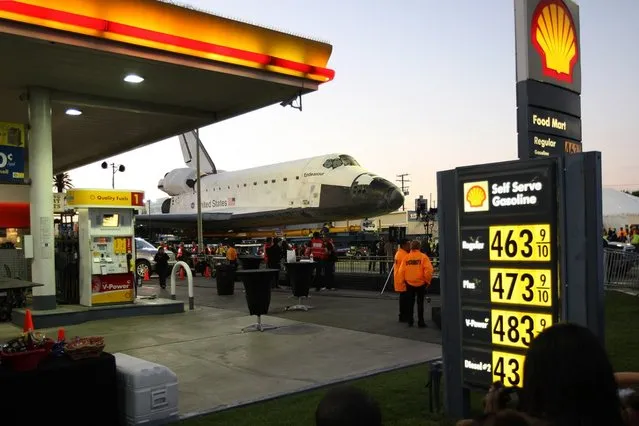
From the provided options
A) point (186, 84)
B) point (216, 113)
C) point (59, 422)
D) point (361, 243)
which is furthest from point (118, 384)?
point (361, 243)

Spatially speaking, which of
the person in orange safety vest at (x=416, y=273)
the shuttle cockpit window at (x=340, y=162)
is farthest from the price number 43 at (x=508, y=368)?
the shuttle cockpit window at (x=340, y=162)

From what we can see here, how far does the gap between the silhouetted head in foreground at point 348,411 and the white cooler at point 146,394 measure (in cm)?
386

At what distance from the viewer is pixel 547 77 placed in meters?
6.93

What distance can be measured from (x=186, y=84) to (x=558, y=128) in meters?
7.53

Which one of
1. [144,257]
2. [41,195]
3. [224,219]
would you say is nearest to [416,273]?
[41,195]

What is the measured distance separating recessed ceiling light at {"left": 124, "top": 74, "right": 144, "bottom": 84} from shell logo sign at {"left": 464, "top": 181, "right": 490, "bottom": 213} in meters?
8.22

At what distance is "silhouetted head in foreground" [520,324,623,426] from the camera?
197cm

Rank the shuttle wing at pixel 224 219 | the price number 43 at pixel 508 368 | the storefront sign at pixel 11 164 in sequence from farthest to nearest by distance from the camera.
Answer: the shuttle wing at pixel 224 219 → the storefront sign at pixel 11 164 → the price number 43 at pixel 508 368

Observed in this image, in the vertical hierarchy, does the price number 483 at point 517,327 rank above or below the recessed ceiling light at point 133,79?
below

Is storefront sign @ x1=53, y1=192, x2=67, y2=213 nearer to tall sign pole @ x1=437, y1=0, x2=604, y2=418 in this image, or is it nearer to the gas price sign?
tall sign pole @ x1=437, y1=0, x2=604, y2=418

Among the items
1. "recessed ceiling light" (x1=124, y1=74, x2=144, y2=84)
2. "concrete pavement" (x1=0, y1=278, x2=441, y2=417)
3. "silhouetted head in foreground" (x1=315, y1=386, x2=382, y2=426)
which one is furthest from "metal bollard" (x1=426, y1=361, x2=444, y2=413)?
"recessed ceiling light" (x1=124, y1=74, x2=144, y2=84)

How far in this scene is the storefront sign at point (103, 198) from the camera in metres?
13.0

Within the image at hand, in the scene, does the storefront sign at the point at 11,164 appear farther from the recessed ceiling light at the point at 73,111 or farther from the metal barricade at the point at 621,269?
the metal barricade at the point at 621,269

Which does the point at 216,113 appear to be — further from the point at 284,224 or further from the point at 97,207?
the point at 284,224
